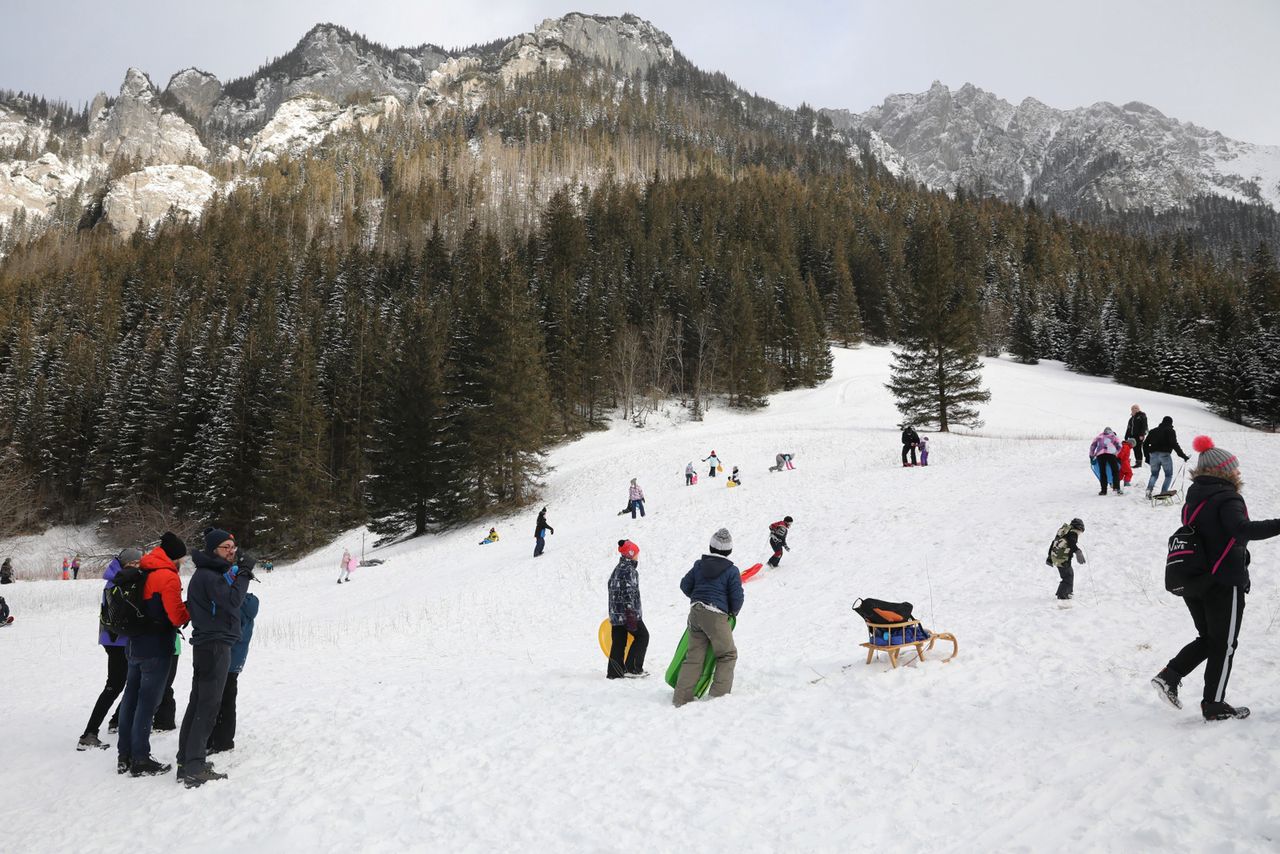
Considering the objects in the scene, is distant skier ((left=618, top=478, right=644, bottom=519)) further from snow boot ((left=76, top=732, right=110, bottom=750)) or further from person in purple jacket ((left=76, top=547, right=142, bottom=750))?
snow boot ((left=76, top=732, right=110, bottom=750))

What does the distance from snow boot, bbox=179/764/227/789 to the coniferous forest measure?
27.5 metres

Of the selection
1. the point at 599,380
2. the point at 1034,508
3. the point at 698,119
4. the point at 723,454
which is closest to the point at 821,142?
the point at 698,119

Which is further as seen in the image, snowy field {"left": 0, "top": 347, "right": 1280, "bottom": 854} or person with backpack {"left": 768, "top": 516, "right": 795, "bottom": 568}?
person with backpack {"left": 768, "top": 516, "right": 795, "bottom": 568}

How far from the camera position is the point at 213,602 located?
19.5 ft

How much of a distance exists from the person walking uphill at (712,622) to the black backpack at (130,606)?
5.63 meters

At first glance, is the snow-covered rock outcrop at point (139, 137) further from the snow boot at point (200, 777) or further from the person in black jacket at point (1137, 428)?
the person in black jacket at point (1137, 428)

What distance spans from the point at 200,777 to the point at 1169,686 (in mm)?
8705

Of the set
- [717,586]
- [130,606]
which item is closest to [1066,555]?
[717,586]

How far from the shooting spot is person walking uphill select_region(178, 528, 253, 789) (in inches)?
230

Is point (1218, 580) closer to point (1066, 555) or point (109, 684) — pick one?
point (1066, 555)

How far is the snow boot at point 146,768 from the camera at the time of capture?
6.18 meters

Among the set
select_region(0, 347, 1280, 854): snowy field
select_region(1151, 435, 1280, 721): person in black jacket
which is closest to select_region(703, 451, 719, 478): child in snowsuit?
select_region(0, 347, 1280, 854): snowy field

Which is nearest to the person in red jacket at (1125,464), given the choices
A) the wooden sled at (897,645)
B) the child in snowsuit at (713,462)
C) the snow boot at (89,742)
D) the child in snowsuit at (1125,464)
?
the child in snowsuit at (1125,464)

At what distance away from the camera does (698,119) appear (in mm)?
188125
